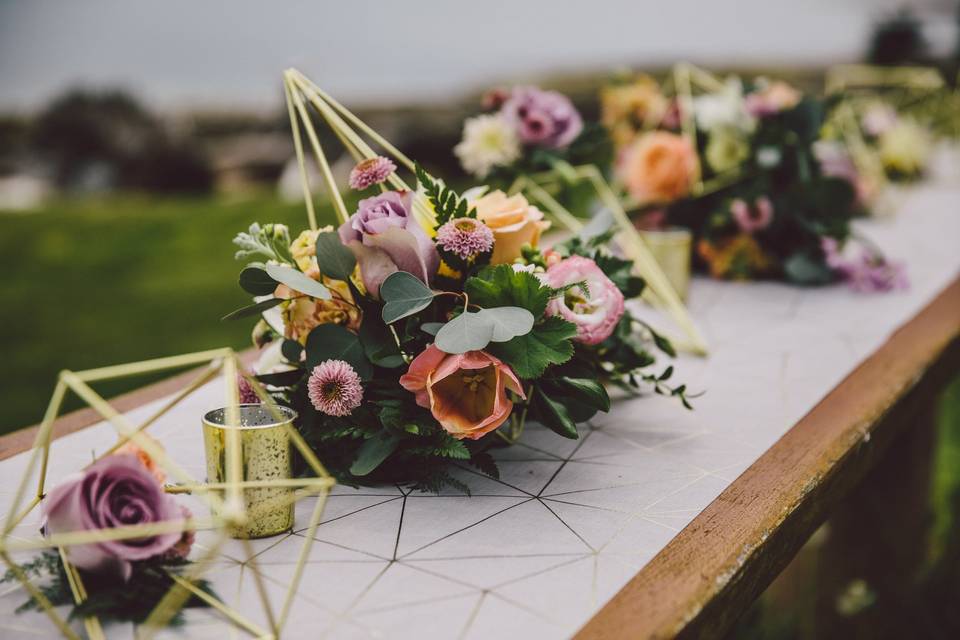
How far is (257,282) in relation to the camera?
827 mm

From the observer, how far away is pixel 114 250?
4.29 metres

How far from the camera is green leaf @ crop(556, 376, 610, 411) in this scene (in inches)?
34.1

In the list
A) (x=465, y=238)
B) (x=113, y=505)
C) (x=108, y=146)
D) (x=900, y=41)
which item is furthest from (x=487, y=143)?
(x=108, y=146)

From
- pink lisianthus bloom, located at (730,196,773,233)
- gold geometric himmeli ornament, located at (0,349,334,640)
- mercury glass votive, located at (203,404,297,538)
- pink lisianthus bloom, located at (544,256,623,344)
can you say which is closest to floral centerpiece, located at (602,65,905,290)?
pink lisianthus bloom, located at (730,196,773,233)

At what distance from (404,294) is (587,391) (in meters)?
0.22

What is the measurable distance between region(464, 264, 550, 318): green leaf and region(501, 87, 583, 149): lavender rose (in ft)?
2.20

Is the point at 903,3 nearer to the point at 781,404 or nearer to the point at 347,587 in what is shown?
the point at 781,404

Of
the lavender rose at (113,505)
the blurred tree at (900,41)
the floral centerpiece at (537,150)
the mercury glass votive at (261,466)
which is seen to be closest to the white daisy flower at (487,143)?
the floral centerpiece at (537,150)

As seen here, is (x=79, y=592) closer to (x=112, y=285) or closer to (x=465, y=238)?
(x=465, y=238)

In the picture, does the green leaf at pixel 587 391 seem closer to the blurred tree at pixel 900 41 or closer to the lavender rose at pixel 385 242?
the lavender rose at pixel 385 242

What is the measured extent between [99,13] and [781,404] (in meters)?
6.09

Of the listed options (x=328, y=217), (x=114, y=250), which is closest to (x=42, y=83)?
(x=114, y=250)

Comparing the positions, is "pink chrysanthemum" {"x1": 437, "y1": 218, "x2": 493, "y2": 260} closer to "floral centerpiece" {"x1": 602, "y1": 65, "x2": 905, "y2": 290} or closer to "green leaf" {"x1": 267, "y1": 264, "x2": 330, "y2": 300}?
"green leaf" {"x1": 267, "y1": 264, "x2": 330, "y2": 300}

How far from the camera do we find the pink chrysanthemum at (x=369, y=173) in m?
0.85
